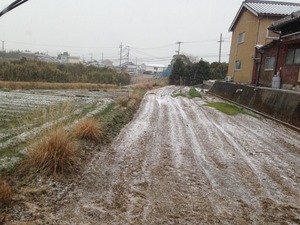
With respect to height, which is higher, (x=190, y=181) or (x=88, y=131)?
(x=88, y=131)

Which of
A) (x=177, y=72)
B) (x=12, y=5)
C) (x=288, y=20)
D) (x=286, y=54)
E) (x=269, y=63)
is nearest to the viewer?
(x=12, y=5)

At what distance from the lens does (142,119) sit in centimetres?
1013

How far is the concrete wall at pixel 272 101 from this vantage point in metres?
9.27

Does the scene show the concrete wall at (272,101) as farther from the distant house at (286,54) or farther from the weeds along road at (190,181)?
the weeds along road at (190,181)

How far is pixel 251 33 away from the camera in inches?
795

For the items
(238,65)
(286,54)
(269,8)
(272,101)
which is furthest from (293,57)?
(238,65)

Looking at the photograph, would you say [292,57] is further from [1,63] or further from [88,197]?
[1,63]

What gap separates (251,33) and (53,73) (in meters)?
21.8

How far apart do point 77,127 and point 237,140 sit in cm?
401

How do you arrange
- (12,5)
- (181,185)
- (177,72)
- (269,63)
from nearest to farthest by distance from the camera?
(12,5), (181,185), (269,63), (177,72)

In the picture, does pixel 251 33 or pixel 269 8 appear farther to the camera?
pixel 251 33

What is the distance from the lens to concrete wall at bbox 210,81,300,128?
9.27 m

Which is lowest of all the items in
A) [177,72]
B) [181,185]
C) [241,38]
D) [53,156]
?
[181,185]

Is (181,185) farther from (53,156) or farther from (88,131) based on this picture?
(88,131)
